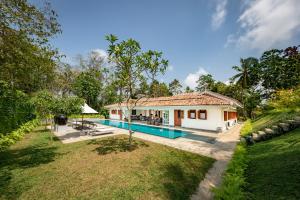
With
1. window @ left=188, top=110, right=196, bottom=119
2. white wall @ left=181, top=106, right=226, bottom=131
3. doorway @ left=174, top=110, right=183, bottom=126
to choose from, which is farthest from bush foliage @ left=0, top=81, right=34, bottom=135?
white wall @ left=181, top=106, right=226, bottom=131

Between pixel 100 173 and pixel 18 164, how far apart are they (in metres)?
4.29

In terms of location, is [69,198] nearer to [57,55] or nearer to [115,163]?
[115,163]

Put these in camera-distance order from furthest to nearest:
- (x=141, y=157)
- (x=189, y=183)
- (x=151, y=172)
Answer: (x=141, y=157)
(x=151, y=172)
(x=189, y=183)

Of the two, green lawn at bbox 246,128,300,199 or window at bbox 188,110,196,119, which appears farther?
window at bbox 188,110,196,119

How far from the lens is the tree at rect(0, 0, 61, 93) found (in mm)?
5555

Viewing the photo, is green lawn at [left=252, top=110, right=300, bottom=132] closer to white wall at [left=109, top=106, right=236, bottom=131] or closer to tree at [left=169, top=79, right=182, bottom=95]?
white wall at [left=109, top=106, right=236, bottom=131]

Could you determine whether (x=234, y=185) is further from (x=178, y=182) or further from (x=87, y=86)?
(x=87, y=86)

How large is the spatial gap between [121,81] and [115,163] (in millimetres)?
4388

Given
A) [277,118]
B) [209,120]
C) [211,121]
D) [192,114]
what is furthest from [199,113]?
[277,118]

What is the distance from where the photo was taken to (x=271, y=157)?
635 centimetres

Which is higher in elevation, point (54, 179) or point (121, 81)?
point (121, 81)

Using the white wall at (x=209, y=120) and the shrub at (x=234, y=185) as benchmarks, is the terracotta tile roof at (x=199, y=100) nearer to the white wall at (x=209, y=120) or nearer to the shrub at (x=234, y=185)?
the white wall at (x=209, y=120)

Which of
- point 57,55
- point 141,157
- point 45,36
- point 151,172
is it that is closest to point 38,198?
point 151,172

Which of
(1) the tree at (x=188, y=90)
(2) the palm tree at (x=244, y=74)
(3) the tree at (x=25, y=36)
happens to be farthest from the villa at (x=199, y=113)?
(1) the tree at (x=188, y=90)
